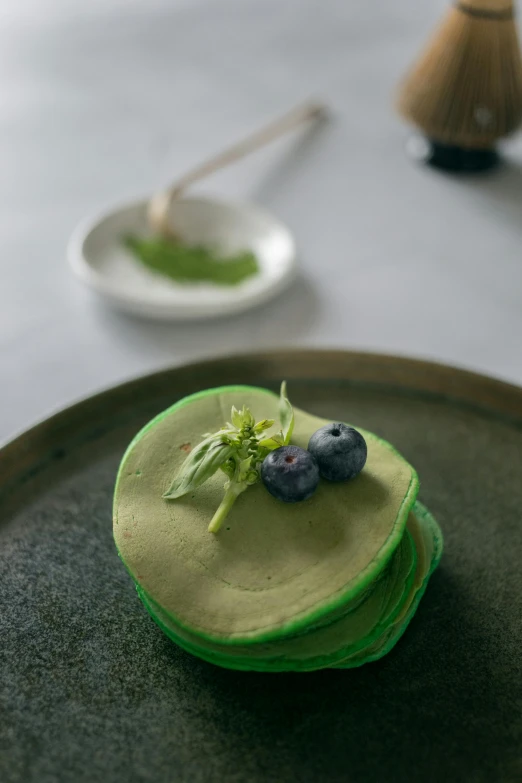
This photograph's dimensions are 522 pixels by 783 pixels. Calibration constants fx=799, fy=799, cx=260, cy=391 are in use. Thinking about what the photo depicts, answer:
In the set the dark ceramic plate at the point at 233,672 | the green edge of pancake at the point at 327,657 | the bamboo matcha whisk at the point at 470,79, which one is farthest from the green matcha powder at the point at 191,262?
the green edge of pancake at the point at 327,657

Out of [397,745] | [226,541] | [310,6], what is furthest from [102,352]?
[310,6]

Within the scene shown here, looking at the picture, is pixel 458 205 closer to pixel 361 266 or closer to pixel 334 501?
pixel 361 266

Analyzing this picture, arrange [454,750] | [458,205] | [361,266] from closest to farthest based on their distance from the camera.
A: [454,750], [361,266], [458,205]

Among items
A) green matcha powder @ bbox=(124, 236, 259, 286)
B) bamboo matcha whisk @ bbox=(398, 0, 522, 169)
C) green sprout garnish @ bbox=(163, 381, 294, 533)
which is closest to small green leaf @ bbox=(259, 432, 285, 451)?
green sprout garnish @ bbox=(163, 381, 294, 533)

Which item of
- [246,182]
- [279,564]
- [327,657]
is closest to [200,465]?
[279,564]

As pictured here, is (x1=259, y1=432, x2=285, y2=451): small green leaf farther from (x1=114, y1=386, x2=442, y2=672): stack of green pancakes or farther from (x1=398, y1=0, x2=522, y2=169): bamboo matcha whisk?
(x1=398, y1=0, x2=522, y2=169): bamboo matcha whisk

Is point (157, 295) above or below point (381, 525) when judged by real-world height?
below

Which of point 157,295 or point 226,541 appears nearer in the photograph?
point 226,541

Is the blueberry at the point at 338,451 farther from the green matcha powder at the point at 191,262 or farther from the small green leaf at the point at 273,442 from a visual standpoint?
the green matcha powder at the point at 191,262
